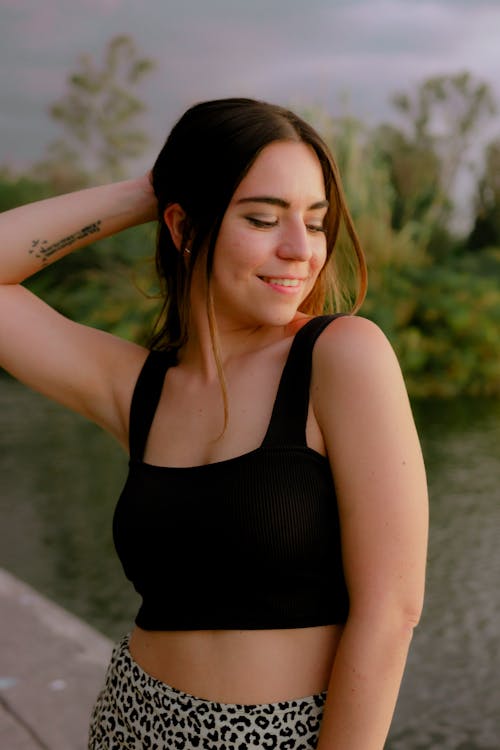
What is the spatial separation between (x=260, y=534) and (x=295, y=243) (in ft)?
1.29

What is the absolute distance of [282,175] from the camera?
3.98 feet

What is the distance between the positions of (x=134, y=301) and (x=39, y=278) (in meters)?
1.64

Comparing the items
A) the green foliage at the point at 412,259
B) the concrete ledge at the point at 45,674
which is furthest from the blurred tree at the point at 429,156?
the concrete ledge at the point at 45,674

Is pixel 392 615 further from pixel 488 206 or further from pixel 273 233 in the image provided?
pixel 488 206

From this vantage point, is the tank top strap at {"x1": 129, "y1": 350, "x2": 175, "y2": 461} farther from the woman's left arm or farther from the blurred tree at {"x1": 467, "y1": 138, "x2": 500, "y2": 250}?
the blurred tree at {"x1": 467, "y1": 138, "x2": 500, "y2": 250}

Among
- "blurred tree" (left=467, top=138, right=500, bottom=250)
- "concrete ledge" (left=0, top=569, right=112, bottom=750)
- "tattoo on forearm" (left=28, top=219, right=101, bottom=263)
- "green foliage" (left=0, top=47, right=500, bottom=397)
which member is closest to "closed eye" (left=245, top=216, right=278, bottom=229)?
"tattoo on forearm" (left=28, top=219, right=101, bottom=263)

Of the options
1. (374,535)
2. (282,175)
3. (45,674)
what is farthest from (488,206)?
(374,535)

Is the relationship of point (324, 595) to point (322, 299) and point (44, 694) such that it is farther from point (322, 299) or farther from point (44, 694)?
point (44, 694)

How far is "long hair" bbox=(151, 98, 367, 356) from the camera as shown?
1220 mm

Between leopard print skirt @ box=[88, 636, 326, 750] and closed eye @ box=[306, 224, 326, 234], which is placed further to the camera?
closed eye @ box=[306, 224, 326, 234]

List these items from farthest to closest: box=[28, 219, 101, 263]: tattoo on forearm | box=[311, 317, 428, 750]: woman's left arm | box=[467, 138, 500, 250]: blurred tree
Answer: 1. box=[467, 138, 500, 250]: blurred tree
2. box=[28, 219, 101, 263]: tattoo on forearm
3. box=[311, 317, 428, 750]: woman's left arm

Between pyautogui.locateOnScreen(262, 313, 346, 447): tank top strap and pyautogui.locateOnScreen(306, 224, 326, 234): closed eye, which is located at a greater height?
pyautogui.locateOnScreen(306, 224, 326, 234): closed eye

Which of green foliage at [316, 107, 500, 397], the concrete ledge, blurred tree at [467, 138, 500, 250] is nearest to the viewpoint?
the concrete ledge

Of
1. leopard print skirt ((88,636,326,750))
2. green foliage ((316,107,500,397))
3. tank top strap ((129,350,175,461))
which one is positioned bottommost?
green foliage ((316,107,500,397))
